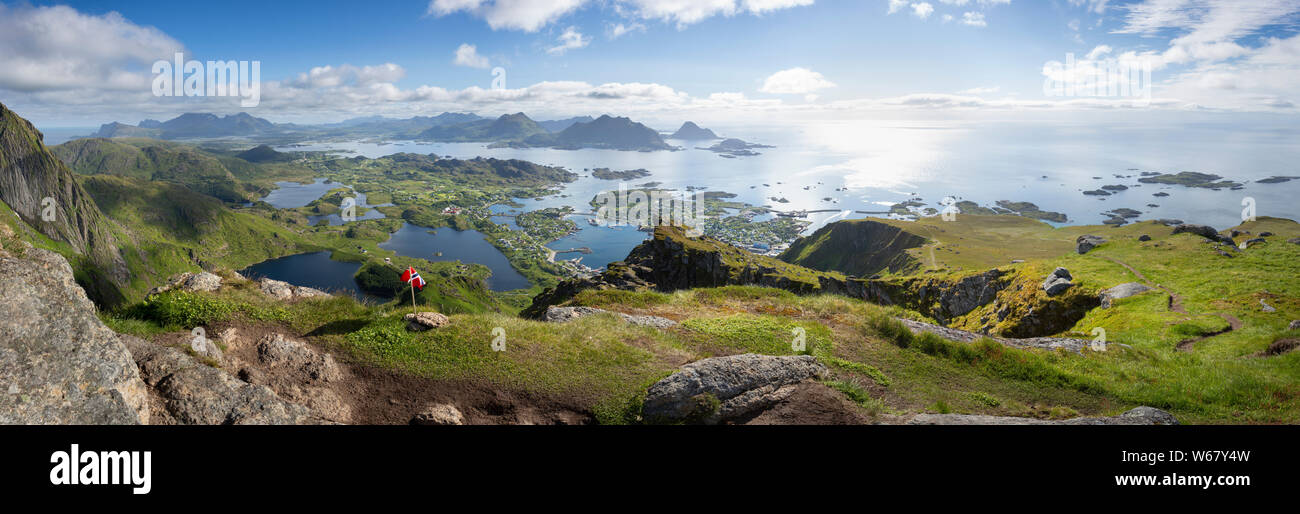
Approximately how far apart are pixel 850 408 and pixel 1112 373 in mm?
11424

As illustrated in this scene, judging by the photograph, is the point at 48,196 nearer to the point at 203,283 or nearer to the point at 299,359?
the point at 203,283

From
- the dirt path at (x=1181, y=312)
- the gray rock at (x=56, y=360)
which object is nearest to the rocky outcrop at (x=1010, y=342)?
the dirt path at (x=1181, y=312)

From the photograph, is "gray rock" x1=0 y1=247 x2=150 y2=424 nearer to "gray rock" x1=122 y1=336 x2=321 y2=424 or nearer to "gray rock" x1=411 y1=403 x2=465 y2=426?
"gray rock" x1=122 y1=336 x2=321 y2=424

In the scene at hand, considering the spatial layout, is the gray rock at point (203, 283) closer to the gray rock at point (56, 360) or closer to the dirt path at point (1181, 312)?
the gray rock at point (56, 360)

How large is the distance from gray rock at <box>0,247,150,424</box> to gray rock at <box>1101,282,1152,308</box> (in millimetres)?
45327

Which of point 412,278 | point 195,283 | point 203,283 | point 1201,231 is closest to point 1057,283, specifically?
point 1201,231

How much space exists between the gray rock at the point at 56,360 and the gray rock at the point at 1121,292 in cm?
4533

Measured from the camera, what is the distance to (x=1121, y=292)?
3153 cm

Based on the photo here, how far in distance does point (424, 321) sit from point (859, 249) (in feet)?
463
